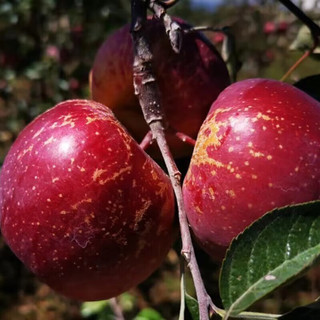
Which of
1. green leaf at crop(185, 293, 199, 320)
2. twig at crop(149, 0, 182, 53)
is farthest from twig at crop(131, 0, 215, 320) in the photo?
green leaf at crop(185, 293, 199, 320)

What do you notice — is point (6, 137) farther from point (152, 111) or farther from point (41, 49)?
point (152, 111)

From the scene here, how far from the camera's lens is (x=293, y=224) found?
2.21 ft

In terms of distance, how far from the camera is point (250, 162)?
0.78 metres

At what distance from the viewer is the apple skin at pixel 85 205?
81cm

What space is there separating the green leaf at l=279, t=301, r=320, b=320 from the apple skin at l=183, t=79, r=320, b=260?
0.13 m

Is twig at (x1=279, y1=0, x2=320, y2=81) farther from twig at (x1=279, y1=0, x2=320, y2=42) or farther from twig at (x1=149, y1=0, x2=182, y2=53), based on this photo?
twig at (x1=149, y1=0, x2=182, y2=53)

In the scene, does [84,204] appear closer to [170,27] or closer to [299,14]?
[170,27]

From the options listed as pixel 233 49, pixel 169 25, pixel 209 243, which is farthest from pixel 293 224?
pixel 233 49

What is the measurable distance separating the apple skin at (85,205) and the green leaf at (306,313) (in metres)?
0.23

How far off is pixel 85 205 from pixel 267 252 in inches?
10.6

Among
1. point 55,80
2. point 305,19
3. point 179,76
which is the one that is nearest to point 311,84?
point 305,19

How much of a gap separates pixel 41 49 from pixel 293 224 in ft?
8.43

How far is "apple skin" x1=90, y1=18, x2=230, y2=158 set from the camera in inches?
38.5

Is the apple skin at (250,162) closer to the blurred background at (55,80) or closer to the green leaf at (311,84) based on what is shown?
the green leaf at (311,84)
